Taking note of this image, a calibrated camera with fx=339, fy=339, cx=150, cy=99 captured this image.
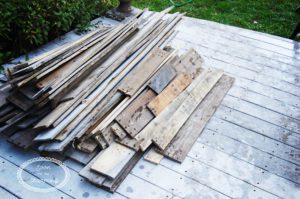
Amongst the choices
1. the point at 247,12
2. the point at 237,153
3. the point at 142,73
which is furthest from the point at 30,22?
the point at 247,12

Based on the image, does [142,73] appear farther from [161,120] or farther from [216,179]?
[216,179]

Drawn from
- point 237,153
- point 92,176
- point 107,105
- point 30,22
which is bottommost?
point 237,153

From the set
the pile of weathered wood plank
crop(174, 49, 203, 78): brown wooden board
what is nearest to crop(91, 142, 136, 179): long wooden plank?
the pile of weathered wood plank

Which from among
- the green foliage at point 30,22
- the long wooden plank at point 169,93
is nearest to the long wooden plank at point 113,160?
the long wooden plank at point 169,93

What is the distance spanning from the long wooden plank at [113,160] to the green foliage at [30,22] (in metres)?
2.08

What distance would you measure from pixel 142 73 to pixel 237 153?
1357 millimetres

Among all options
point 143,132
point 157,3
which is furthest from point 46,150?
point 157,3

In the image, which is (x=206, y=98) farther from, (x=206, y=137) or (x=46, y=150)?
(x=46, y=150)

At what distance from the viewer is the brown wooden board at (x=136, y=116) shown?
3.38 metres

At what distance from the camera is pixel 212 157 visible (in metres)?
3.39

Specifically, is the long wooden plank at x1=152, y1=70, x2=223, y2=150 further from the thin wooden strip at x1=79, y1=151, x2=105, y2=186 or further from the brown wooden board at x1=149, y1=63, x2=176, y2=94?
the thin wooden strip at x1=79, y1=151, x2=105, y2=186

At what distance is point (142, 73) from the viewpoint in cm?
386

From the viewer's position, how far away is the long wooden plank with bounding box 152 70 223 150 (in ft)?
11.2

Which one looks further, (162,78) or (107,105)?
(162,78)
